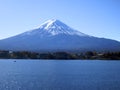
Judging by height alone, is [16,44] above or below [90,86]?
above

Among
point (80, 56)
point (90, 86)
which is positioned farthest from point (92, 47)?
point (90, 86)

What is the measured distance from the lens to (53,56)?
123 meters

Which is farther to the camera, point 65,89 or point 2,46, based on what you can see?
point 2,46

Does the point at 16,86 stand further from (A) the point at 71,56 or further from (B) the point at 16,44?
(B) the point at 16,44

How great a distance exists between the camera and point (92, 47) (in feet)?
655

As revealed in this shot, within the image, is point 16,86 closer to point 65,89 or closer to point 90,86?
point 65,89

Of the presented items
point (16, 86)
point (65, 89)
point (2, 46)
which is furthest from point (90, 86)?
point (2, 46)

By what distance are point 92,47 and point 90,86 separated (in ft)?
540

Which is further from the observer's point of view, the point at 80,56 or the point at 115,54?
the point at 80,56

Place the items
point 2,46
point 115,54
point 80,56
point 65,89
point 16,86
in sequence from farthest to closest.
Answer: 1. point 2,46
2. point 80,56
3. point 115,54
4. point 16,86
5. point 65,89

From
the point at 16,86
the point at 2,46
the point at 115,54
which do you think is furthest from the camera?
the point at 2,46

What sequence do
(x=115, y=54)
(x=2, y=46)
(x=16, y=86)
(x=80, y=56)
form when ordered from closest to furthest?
(x=16, y=86)
(x=115, y=54)
(x=80, y=56)
(x=2, y=46)

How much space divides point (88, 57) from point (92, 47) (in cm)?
7281

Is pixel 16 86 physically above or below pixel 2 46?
below
